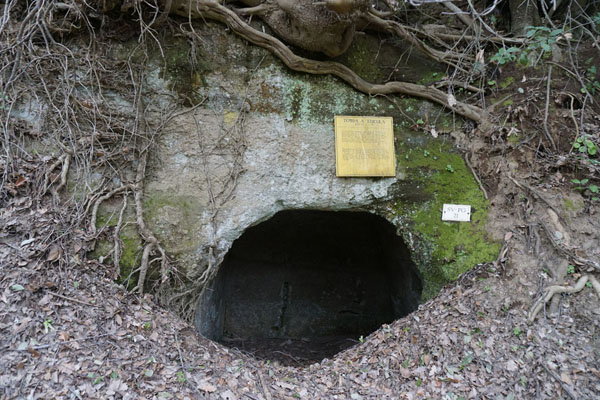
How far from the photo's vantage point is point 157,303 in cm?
344

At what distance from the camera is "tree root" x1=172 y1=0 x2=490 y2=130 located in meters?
3.82

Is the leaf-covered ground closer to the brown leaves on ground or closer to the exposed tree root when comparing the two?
the brown leaves on ground

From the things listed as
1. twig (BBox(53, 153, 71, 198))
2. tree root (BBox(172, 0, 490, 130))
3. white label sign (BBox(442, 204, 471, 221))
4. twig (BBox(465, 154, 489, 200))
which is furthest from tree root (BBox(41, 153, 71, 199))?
twig (BBox(465, 154, 489, 200))

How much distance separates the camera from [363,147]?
4.00 metres

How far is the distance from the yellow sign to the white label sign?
665 millimetres

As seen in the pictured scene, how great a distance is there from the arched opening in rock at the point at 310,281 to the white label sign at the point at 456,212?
5.85 ft

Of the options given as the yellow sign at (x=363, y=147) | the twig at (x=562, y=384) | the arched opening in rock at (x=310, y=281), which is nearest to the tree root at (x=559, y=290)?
the twig at (x=562, y=384)

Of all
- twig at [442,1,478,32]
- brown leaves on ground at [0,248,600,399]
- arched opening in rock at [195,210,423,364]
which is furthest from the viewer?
arched opening in rock at [195,210,423,364]

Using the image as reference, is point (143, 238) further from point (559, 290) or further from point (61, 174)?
point (559, 290)

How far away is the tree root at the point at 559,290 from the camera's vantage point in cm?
317

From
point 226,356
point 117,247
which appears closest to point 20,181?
point 117,247

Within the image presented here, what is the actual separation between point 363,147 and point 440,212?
107 cm

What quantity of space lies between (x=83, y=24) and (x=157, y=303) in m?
2.89

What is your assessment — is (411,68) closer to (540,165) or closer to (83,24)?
(540,165)
